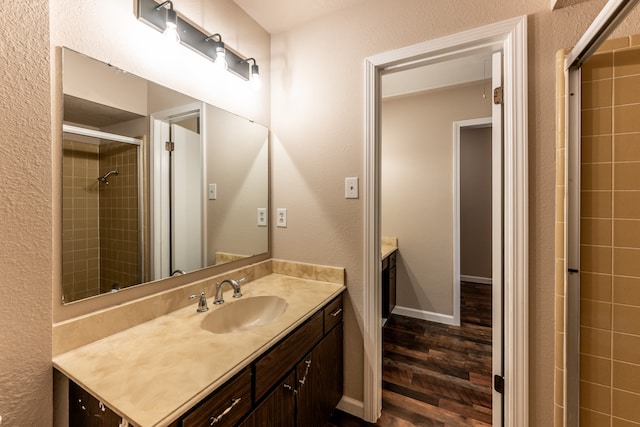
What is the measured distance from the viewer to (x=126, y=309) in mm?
1043

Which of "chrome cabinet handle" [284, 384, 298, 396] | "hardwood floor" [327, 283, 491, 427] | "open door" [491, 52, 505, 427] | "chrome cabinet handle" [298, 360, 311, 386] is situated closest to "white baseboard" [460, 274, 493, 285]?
"hardwood floor" [327, 283, 491, 427]

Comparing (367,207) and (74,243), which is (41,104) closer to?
(74,243)

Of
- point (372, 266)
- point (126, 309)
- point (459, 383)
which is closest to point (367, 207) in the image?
point (372, 266)

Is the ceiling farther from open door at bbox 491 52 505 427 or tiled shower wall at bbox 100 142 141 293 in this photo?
tiled shower wall at bbox 100 142 141 293

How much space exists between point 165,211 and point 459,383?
216 cm

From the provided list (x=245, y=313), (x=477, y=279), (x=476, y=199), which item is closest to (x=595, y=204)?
(x=245, y=313)

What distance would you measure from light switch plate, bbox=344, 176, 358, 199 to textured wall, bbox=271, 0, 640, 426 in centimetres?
4

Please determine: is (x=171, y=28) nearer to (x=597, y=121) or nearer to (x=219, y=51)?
(x=219, y=51)

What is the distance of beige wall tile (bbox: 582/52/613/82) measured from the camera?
980 millimetres

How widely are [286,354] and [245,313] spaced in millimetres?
425

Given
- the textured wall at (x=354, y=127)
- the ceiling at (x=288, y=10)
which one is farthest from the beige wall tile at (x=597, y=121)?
the ceiling at (x=288, y=10)

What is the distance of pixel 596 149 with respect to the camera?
100 centimetres

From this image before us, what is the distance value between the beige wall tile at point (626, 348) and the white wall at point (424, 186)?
1726 millimetres

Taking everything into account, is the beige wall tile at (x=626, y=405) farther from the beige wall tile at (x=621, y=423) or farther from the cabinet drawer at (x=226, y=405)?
the cabinet drawer at (x=226, y=405)
